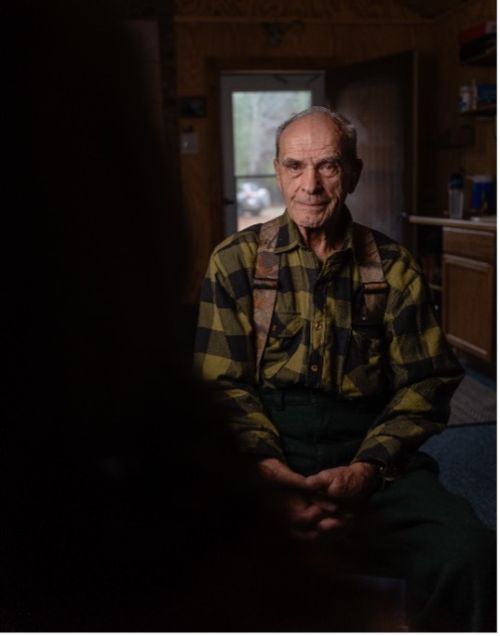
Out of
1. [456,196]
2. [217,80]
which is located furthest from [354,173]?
[217,80]

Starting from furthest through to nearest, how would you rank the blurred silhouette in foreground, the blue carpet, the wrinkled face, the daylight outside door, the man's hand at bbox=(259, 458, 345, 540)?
the daylight outside door, the blue carpet, the wrinkled face, the man's hand at bbox=(259, 458, 345, 540), the blurred silhouette in foreground

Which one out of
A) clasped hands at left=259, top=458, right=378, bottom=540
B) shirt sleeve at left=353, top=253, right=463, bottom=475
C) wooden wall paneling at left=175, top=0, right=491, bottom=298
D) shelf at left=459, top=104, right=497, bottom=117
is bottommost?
shirt sleeve at left=353, top=253, right=463, bottom=475

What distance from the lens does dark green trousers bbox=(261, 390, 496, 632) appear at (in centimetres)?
94

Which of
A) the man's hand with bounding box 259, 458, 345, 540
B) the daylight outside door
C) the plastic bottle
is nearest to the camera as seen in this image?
the man's hand with bounding box 259, 458, 345, 540

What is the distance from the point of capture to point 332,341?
1.05 m

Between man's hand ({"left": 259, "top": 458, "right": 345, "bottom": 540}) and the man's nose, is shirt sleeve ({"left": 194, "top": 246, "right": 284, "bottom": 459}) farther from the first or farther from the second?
man's hand ({"left": 259, "top": 458, "right": 345, "bottom": 540})

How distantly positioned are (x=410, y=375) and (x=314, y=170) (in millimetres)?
351

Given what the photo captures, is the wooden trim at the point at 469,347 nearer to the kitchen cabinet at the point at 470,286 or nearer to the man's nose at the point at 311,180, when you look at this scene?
the kitchen cabinet at the point at 470,286

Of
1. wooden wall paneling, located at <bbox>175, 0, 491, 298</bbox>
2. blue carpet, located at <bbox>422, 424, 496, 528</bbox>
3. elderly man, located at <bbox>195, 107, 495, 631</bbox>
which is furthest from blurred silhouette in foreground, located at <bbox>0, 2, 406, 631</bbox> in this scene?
wooden wall paneling, located at <bbox>175, 0, 491, 298</bbox>

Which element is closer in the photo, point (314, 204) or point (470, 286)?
point (314, 204)

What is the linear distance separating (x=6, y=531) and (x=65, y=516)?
28 millimetres

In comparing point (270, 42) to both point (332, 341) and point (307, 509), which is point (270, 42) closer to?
point (332, 341)

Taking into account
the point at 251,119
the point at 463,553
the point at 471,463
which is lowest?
the point at 471,463

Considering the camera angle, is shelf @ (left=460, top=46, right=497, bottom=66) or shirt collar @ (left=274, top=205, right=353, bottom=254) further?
shelf @ (left=460, top=46, right=497, bottom=66)
